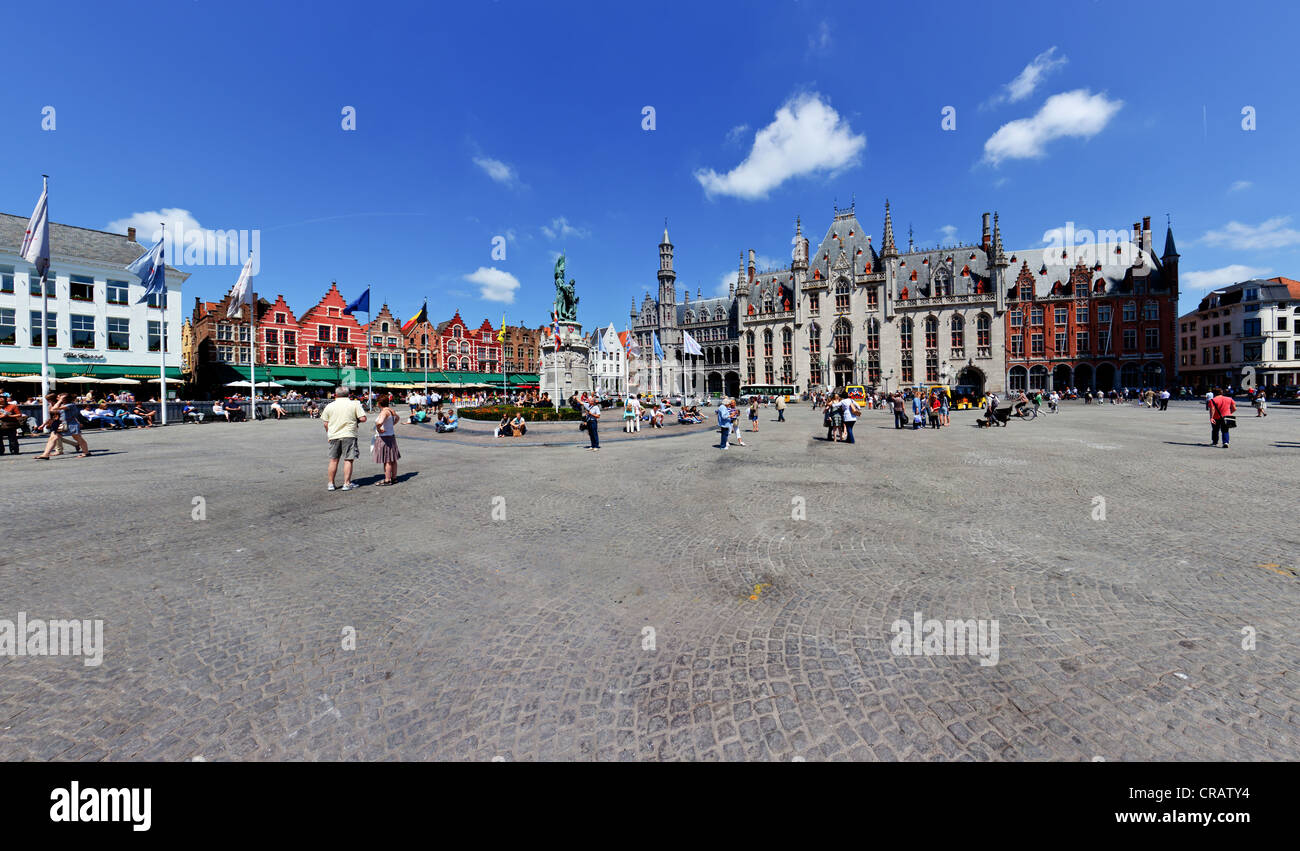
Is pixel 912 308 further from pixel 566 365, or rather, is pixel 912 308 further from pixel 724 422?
pixel 724 422

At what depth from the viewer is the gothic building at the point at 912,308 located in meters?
56.9

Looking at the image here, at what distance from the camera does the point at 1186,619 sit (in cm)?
381

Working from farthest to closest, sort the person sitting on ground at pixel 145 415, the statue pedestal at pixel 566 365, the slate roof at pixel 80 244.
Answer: the slate roof at pixel 80 244 < the statue pedestal at pixel 566 365 < the person sitting on ground at pixel 145 415

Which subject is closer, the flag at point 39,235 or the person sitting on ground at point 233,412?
the flag at point 39,235

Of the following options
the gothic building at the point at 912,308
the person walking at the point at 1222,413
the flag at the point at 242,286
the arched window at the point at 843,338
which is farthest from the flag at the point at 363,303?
the arched window at the point at 843,338

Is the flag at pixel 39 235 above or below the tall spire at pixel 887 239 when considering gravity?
below

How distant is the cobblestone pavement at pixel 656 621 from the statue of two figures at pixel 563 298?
79.3ft

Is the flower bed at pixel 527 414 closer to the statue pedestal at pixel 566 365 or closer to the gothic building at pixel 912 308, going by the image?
the statue pedestal at pixel 566 365

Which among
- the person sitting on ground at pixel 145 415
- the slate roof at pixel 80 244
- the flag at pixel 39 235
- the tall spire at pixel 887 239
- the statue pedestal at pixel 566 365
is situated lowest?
the person sitting on ground at pixel 145 415

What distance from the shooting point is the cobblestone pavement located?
8.60 feet

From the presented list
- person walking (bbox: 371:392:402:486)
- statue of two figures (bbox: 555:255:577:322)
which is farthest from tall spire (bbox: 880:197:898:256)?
person walking (bbox: 371:392:402:486)

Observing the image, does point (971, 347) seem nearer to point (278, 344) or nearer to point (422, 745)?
point (422, 745)

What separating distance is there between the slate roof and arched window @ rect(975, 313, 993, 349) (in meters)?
79.7

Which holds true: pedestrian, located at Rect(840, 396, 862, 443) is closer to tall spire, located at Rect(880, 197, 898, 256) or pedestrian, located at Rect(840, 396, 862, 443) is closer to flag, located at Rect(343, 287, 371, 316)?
flag, located at Rect(343, 287, 371, 316)
